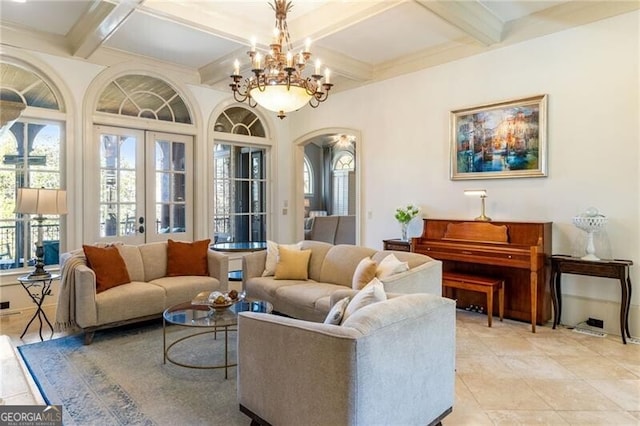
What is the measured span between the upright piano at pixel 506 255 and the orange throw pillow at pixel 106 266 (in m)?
3.17

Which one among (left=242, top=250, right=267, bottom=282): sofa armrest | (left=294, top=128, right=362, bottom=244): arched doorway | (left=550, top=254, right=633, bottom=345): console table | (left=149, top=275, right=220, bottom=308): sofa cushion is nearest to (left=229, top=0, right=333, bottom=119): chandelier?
(left=242, top=250, right=267, bottom=282): sofa armrest

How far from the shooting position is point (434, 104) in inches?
195

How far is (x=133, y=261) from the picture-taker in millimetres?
4168

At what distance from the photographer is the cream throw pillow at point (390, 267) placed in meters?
3.19

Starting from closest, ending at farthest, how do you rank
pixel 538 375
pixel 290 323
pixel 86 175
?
1. pixel 290 323
2. pixel 538 375
3. pixel 86 175

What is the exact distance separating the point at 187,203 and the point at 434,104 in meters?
3.72

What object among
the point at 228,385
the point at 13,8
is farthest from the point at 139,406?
the point at 13,8

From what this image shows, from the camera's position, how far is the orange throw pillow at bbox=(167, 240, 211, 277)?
4.38 metres

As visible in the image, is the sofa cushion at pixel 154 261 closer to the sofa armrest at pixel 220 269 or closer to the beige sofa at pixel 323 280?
the sofa armrest at pixel 220 269

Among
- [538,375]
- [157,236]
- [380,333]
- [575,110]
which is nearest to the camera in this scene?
[380,333]

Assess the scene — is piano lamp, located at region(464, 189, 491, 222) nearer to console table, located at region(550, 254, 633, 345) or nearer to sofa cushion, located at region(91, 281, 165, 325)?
console table, located at region(550, 254, 633, 345)

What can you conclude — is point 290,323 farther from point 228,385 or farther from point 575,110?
point 575,110

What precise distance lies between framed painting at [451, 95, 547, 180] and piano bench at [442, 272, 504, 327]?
1.19m

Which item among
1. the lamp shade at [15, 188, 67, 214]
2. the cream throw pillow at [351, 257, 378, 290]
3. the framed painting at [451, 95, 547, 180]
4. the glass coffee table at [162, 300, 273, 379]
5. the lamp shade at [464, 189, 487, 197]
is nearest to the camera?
the glass coffee table at [162, 300, 273, 379]
